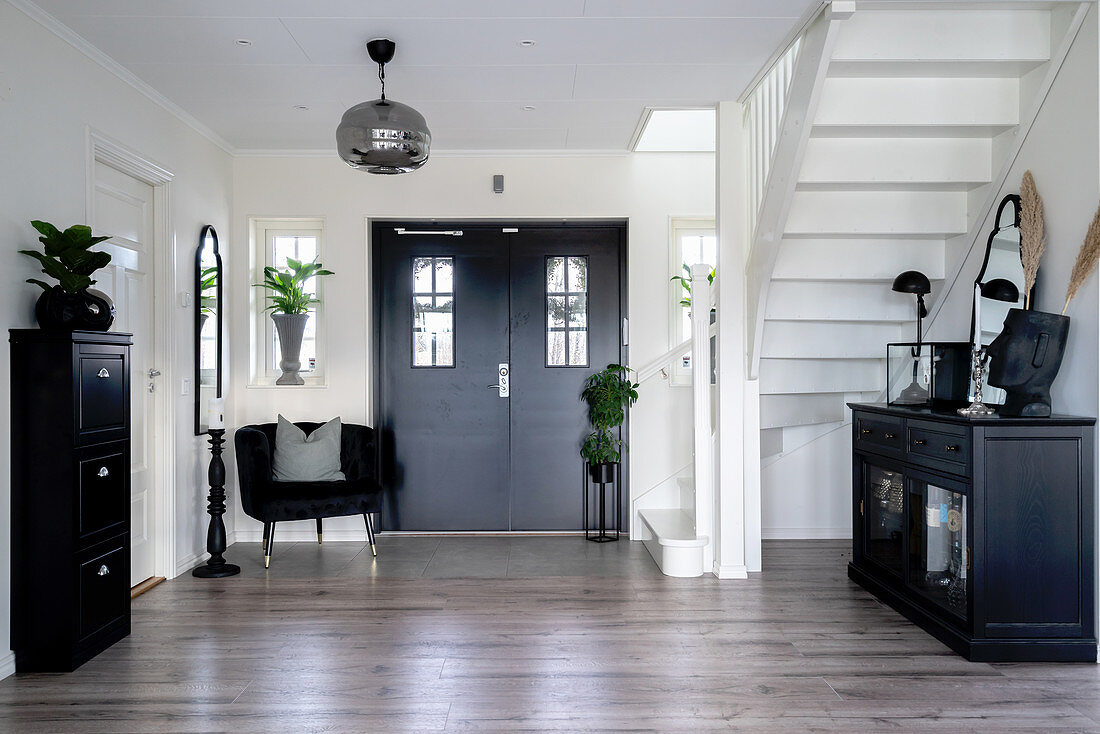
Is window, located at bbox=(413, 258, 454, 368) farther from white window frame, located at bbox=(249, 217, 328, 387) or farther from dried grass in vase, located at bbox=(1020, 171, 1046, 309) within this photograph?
dried grass in vase, located at bbox=(1020, 171, 1046, 309)

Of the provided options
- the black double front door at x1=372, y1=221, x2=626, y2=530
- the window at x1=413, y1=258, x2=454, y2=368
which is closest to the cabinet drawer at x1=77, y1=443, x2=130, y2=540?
the black double front door at x1=372, y1=221, x2=626, y2=530

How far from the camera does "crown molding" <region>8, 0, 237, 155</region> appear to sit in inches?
134

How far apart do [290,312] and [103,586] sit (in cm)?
247

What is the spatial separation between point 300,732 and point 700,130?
4.22 m

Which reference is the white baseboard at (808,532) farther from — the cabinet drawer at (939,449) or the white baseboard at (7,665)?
the white baseboard at (7,665)

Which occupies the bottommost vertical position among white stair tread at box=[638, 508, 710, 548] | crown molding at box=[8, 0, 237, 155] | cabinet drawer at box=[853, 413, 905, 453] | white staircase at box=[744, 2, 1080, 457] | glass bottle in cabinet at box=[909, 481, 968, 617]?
white stair tread at box=[638, 508, 710, 548]

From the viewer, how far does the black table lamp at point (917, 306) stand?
406 cm

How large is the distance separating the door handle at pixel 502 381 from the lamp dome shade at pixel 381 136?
2.36 metres

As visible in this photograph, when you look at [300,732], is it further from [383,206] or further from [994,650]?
[383,206]

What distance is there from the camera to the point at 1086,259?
3.20 meters

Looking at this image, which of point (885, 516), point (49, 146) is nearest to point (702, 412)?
point (885, 516)

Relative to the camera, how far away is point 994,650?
130 inches

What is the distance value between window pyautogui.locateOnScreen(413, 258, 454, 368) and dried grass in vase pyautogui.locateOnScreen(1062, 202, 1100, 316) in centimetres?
376

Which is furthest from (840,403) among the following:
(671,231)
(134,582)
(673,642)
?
(134,582)
